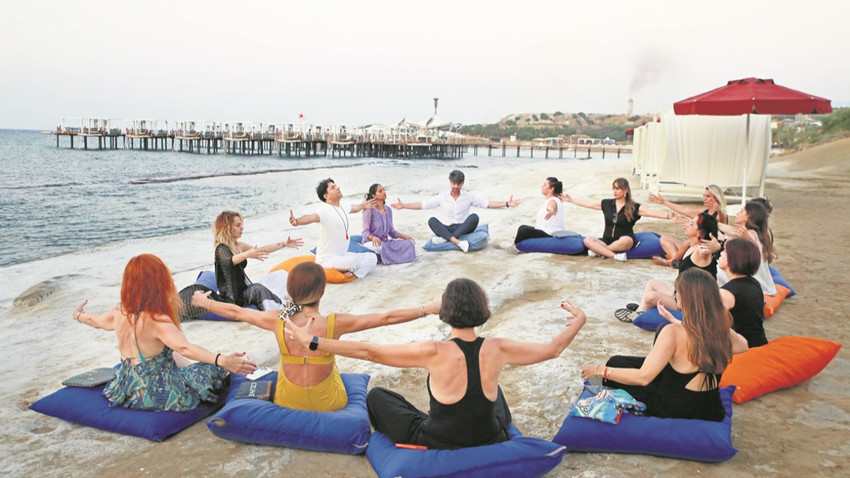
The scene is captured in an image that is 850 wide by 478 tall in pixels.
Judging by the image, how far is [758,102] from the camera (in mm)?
10359

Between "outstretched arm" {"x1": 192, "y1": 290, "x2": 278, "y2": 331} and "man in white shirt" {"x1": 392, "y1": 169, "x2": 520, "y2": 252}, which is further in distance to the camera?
"man in white shirt" {"x1": 392, "y1": 169, "x2": 520, "y2": 252}

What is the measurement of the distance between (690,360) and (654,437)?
49 centimetres

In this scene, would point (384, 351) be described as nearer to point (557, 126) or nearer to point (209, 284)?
point (209, 284)

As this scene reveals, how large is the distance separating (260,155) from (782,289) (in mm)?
66893

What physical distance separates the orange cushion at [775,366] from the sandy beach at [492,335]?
91mm

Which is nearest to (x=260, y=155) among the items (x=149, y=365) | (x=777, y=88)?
(x=777, y=88)

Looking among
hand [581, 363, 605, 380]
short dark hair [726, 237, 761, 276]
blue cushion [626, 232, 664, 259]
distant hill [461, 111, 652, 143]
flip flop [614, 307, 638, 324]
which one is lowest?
flip flop [614, 307, 638, 324]

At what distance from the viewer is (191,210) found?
21891 mm

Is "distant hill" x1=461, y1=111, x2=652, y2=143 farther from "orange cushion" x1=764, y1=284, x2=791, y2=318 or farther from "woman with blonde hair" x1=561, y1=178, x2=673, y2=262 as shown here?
"orange cushion" x1=764, y1=284, x2=791, y2=318

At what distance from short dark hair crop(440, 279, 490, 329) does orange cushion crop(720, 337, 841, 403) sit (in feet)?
7.24

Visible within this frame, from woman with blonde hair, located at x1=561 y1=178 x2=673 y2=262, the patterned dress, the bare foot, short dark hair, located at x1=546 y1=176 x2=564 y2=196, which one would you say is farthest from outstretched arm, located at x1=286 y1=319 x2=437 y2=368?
short dark hair, located at x1=546 y1=176 x2=564 y2=196

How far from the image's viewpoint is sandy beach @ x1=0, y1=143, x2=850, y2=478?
337 cm

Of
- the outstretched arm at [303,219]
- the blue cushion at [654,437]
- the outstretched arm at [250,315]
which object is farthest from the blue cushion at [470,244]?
the blue cushion at [654,437]

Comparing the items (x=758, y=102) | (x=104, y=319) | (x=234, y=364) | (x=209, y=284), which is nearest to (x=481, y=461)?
(x=234, y=364)
